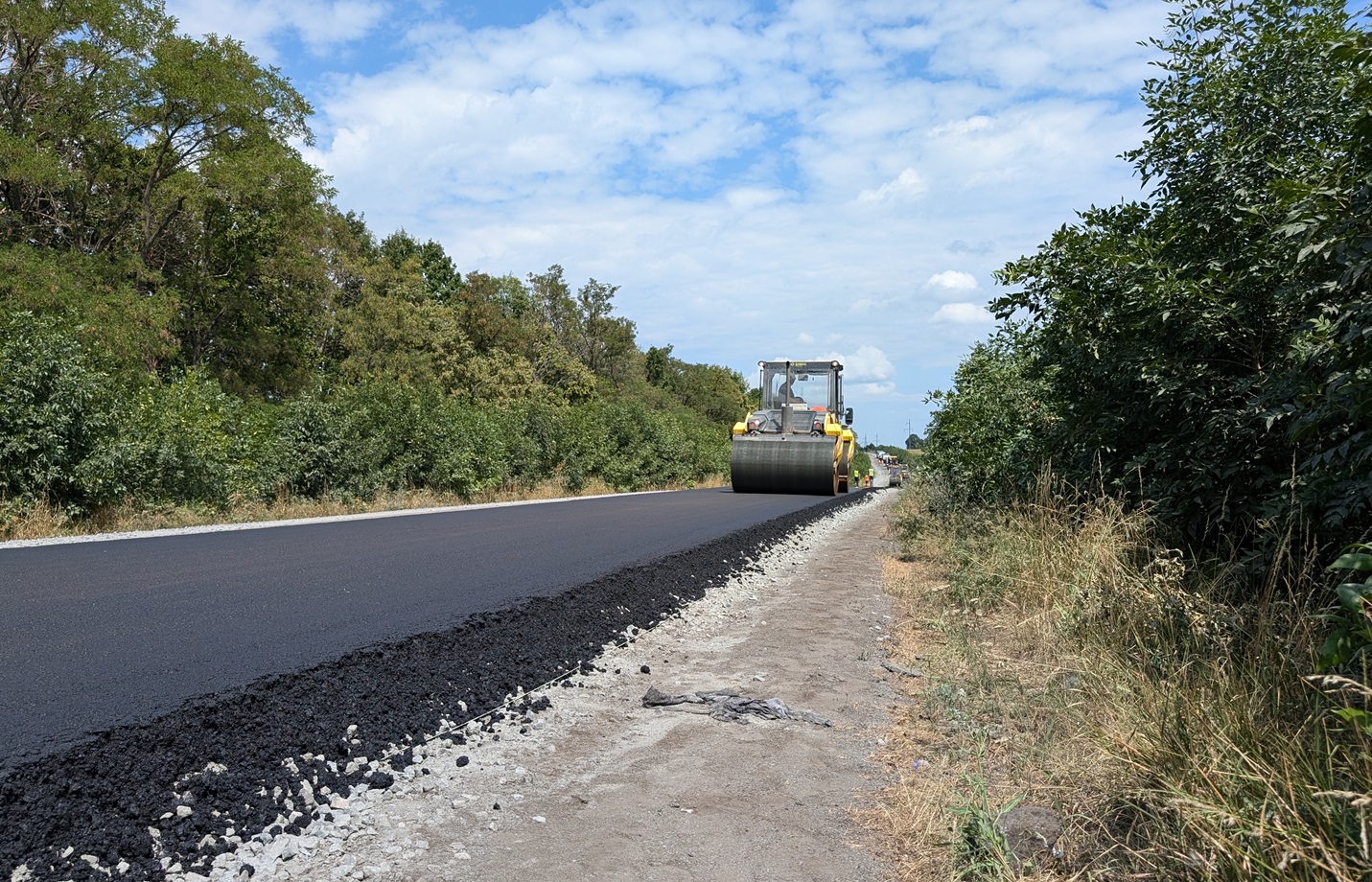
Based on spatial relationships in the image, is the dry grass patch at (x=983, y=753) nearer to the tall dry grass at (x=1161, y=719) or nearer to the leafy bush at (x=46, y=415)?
the tall dry grass at (x=1161, y=719)

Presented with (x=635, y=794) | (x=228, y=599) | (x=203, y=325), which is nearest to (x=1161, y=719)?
(x=635, y=794)

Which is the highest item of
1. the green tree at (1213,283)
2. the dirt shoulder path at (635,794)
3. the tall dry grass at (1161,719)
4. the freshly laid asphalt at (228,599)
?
the green tree at (1213,283)

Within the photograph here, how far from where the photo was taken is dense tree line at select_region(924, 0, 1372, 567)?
451 cm

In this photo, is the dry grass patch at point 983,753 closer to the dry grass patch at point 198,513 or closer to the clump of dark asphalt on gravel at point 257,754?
the clump of dark asphalt on gravel at point 257,754

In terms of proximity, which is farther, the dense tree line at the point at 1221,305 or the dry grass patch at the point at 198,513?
the dry grass patch at the point at 198,513

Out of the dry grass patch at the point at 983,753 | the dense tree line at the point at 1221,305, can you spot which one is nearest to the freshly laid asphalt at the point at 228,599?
the dry grass patch at the point at 983,753

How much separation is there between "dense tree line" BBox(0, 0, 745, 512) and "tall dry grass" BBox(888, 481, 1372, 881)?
419 inches

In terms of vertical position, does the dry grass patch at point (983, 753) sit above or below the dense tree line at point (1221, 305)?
below

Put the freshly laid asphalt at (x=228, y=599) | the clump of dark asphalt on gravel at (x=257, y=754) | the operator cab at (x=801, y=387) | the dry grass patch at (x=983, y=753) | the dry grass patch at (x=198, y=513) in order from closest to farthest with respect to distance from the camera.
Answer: the clump of dark asphalt on gravel at (x=257, y=754)
the dry grass patch at (x=983, y=753)
the freshly laid asphalt at (x=228, y=599)
the dry grass patch at (x=198, y=513)
the operator cab at (x=801, y=387)

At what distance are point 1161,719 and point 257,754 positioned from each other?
3501 mm

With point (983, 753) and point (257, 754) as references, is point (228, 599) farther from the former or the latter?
point (983, 753)

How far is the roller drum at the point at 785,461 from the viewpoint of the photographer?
2334 cm

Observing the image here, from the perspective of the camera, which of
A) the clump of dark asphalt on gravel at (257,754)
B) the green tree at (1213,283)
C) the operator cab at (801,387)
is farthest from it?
the operator cab at (801,387)

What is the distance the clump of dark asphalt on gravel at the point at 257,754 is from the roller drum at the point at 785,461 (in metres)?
17.5
